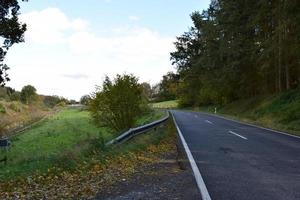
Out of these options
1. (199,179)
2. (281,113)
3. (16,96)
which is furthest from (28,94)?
(199,179)

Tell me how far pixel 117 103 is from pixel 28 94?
96120 millimetres

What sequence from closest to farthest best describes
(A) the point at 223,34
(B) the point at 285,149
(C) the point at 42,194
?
(C) the point at 42,194 < (B) the point at 285,149 < (A) the point at 223,34

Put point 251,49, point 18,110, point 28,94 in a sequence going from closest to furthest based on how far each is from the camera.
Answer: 1. point 251,49
2. point 18,110
3. point 28,94

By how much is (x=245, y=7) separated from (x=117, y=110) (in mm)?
20209

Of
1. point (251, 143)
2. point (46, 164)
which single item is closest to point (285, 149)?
point (251, 143)

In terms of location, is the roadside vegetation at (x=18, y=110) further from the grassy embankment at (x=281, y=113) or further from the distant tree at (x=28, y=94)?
the grassy embankment at (x=281, y=113)

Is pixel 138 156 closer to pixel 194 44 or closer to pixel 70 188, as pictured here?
pixel 70 188

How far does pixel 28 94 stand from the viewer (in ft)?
383

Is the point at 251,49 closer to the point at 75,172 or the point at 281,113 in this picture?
the point at 281,113

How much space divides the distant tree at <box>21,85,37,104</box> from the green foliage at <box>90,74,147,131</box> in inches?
3454

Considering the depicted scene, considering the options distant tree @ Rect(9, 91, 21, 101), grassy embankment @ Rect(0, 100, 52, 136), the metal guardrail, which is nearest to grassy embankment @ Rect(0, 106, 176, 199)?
the metal guardrail

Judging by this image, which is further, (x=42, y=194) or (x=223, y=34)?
(x=223, y=34)

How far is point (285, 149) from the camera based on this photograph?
1492 cm

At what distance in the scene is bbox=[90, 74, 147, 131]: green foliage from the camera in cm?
2580
